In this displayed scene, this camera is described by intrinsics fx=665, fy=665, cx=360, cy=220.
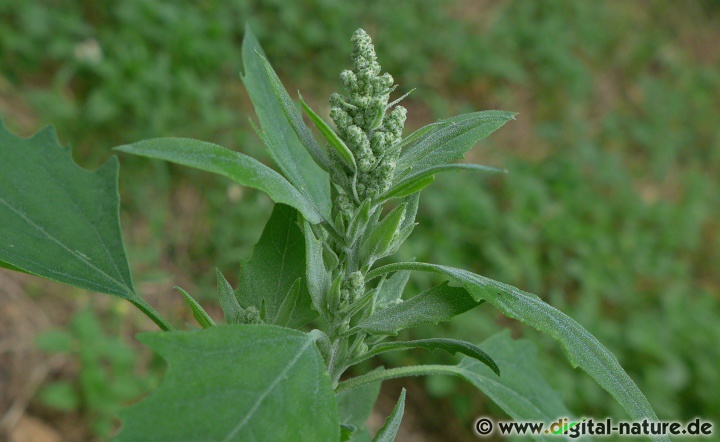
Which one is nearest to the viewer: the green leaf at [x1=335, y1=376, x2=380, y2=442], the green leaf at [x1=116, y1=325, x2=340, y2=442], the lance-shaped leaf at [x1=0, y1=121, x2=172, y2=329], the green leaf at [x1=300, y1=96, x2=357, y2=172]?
the green leaf at [x1=116, y1=325, x2=340, y2=442]

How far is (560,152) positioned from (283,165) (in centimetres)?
398

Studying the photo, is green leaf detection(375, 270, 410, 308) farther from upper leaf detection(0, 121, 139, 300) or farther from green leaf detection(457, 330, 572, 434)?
upper leaf detection(0, 121, 139, 300)

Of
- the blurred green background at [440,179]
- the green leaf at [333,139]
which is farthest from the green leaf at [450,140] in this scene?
the blurred green background at [440,179]

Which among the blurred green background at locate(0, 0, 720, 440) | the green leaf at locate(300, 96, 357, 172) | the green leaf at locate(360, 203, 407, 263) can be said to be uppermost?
the green leaf at locate(300, 96, 357, 172)

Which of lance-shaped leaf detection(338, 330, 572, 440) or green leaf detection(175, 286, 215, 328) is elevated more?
green leaf detection(175, 286, 215, 328)

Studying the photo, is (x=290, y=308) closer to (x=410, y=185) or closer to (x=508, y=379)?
(x=410, y=185)

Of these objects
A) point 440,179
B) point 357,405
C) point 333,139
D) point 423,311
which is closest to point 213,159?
point 333,139

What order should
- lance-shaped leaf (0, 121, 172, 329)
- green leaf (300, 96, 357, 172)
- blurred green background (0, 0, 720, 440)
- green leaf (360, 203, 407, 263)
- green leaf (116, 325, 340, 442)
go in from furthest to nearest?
blurred green background (0, 0, 720, 440)
lance-shaped leaf (0, 121, 172, 329)
green leaf (360, 203, 407, 263)
green leaf (300, 96, 357, 172)
green leaf (116, 325, 340, 442)

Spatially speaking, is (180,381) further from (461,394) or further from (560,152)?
(560,152)

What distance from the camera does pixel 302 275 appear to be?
1.13 m

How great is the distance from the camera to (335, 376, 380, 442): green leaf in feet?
4.25

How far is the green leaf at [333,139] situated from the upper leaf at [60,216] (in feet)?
1.45

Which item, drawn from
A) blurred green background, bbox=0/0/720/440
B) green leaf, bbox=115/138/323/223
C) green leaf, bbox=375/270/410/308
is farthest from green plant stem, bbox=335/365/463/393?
blurred green background, bbox=0/0/720/440

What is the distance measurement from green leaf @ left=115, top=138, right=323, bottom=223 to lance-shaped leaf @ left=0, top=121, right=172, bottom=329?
330mm
